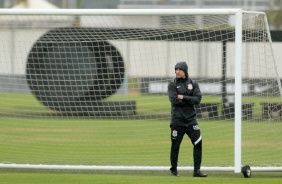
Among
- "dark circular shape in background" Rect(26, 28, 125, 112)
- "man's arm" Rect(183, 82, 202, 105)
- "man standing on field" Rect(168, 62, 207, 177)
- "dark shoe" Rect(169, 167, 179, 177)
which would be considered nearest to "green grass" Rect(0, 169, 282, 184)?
"dark shoe" Rect(169, 167, 179, 177)

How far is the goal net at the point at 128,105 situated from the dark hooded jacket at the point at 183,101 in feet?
2.30

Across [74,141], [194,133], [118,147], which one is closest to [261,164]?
[194,133]

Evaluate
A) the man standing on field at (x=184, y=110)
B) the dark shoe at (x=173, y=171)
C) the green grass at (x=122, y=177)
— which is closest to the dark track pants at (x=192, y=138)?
the man standing on field at (x=184, y=110)

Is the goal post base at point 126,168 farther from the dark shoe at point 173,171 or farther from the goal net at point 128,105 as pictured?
the dark shoe at point 173,171

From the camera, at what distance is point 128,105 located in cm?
1978

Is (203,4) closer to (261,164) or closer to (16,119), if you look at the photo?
(16,119)

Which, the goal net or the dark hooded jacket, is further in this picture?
the goal net

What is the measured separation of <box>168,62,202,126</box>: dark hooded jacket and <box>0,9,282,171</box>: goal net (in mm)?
701

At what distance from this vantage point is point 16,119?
71.8 ft

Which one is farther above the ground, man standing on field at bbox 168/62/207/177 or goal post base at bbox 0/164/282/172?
man standing on field at bbox 168/62/207/177

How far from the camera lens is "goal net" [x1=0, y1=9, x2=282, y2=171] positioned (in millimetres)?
14844

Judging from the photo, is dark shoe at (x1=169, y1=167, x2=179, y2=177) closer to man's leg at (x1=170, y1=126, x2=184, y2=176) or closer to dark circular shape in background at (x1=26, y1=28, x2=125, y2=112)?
man's leg at (x1=170, y1=126, x2=184, y2=176)

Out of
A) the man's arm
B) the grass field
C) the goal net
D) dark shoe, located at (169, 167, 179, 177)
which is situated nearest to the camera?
the man's arm

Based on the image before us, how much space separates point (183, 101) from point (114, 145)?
5.70 m
